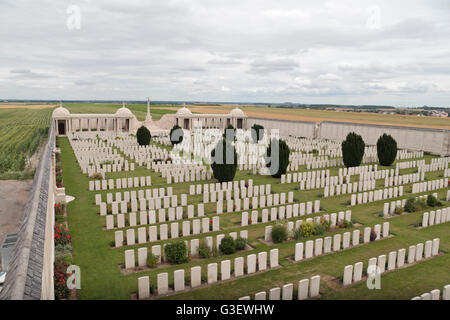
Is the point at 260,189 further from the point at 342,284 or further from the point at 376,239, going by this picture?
the point at 342,284

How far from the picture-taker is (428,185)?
19.7 meters

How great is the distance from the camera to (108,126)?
182 ft

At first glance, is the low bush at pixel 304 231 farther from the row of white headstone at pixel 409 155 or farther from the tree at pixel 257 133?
the tree at pixel 257 133

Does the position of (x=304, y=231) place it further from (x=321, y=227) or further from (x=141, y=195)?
(x=141, y=195)

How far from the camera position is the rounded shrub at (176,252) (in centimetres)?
1006

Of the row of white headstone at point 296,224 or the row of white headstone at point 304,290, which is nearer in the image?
the row of white headstone at point 304,290

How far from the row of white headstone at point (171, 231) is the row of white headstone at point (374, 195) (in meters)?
7.35

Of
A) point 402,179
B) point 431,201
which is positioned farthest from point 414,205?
point 402,179

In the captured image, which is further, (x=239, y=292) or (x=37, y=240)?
(x=239, y=292)

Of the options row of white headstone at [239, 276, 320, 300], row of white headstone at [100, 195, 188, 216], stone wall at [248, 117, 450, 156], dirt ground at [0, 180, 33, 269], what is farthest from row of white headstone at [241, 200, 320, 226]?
stone wall at [248, 117, 450, 156]

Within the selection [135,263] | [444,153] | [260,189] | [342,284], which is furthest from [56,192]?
[444,153]

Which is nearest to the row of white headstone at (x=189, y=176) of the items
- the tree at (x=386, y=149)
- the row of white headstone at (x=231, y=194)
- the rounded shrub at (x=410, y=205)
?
the row of white headstone at (x=231, y=194)

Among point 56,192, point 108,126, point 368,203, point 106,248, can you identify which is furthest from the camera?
point 108,126
